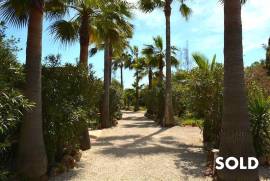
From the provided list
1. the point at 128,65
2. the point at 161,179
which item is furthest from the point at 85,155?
the point at 128,65

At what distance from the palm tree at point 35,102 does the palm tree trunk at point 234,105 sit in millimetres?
4040

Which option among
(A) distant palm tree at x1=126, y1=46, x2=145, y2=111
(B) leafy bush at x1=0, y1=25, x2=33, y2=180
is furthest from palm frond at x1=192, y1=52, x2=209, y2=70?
(A) distant palm tree at x1=126, y1=46, x2=145, y2=111

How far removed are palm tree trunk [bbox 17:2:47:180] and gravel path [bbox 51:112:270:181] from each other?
836mm

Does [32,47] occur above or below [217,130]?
above

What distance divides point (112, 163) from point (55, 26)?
4.95 metres

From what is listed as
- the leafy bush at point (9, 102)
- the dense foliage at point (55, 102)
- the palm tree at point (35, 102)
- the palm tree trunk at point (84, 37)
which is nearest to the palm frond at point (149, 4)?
the palm tree trunk at point (84, 37)

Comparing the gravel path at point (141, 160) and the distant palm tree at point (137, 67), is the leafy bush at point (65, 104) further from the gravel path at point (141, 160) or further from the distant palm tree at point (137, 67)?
the distant palm tree at point (137, 67)

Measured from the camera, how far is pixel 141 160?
476 inches

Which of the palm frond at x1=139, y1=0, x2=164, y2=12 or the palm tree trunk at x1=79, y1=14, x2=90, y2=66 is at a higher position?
the palm frond at x1=139, y1=0, x2=164, y2=12

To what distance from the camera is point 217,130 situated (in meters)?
13.1

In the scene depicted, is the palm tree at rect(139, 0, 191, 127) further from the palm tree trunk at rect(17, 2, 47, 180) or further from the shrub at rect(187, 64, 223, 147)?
the palm tree trunk at rect(17, 2, 47, 180)

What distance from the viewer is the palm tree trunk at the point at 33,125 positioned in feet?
29.8

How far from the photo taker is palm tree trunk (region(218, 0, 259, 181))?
318 inches

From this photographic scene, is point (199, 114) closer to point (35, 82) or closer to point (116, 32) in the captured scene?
point (116, 32)
